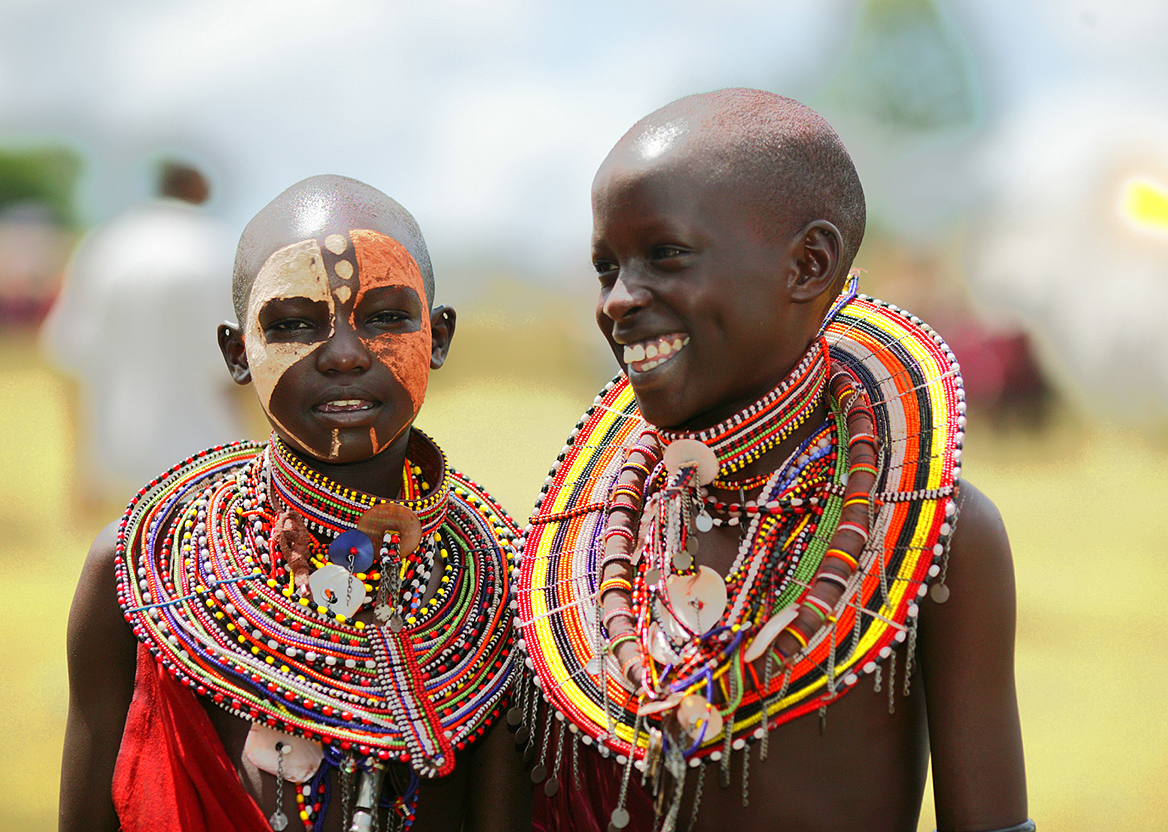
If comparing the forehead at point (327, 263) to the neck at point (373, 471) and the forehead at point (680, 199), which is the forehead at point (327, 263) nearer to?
the neck at point (373, 471)

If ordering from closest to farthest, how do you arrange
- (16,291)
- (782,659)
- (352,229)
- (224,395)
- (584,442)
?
(782,659)
(352,229)
(584,442)
(224,395)
(16,291)

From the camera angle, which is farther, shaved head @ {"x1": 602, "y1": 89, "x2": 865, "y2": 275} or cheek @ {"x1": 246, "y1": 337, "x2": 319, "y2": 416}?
cheek @ {"x1": 246, "y1": 337, "x2": 319, "y2": 416}

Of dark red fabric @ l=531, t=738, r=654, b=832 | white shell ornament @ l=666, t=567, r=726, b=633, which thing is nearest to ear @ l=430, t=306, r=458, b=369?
white shell ornament @ l=666, t=567, r=726, b=633

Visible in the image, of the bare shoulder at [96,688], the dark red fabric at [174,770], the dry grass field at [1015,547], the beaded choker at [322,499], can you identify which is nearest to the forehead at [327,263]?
the beaded choker at [322,499]

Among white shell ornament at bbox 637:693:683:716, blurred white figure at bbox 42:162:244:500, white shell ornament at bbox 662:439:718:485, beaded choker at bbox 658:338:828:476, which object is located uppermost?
blurred white figure at bbox 42:162:244:500

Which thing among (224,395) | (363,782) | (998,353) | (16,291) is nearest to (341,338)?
(363,782)

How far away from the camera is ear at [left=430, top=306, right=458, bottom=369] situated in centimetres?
210

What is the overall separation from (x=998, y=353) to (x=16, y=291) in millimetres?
8789

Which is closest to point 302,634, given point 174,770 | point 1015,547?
point 174,770

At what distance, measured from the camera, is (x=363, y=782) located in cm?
188

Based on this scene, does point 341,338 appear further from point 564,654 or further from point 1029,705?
point 1029,705

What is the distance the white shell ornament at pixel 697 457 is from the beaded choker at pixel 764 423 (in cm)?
2

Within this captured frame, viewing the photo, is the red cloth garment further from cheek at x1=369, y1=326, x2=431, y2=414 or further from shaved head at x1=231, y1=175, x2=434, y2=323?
shaved head at x1=231, y1=175, x2=434, y2=323

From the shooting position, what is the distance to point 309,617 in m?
1.93
